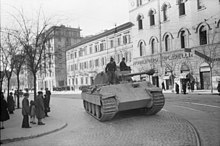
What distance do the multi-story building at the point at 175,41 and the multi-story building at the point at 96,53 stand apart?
2879 mm

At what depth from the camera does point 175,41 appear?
108 ft

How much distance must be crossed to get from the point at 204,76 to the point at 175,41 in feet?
23.5

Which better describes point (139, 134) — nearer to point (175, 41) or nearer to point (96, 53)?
point (175, 41)

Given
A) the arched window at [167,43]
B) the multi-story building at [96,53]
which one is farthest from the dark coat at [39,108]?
the multi-story building at [96,53]

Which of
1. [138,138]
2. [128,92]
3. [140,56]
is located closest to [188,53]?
[140,56]

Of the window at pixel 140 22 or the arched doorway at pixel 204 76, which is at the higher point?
the window at pixel 140 22

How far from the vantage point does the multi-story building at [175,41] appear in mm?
23500

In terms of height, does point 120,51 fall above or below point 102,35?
below

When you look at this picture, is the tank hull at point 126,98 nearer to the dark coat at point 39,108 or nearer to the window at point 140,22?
the dark coat at point 39,108

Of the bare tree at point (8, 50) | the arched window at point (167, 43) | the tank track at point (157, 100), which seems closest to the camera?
the tank track at point (157, 100)

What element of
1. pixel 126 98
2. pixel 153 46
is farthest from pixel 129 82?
pixel 153 46

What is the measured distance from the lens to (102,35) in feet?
157

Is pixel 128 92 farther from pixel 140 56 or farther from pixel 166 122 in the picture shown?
pixel 140 56

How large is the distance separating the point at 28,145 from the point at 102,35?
4099 centimetres
